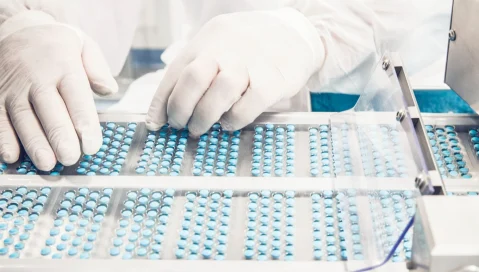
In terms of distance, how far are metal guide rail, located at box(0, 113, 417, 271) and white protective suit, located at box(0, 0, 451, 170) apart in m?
0.07

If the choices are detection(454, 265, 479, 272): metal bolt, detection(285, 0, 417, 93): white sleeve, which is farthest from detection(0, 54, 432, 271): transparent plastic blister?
detection(285, 0, 417, 93): white sleeve

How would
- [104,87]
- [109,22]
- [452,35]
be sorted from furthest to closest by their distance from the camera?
[109,22]
[104,87]
[452,35]

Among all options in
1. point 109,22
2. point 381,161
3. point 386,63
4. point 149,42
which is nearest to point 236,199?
point 381,161

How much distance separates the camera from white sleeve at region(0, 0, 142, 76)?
201cm

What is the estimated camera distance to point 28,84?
1361 mm

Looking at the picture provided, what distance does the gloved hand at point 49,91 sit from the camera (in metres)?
1.24

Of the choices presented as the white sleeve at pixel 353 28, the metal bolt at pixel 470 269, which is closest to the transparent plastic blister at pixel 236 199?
the metal bolt at pixel 470 269

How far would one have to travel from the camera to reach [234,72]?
4.25 ft

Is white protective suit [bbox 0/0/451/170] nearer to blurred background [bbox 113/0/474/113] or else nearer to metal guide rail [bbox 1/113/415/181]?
metal guide rail [bbox 1/113/415/181]

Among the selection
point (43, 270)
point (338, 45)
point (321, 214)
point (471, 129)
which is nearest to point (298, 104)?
point (338, 45)

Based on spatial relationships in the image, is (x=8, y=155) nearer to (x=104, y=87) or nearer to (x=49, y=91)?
(x=49, y=91)

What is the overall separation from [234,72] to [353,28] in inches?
22.7

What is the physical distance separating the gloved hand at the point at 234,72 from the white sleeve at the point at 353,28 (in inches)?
4.5

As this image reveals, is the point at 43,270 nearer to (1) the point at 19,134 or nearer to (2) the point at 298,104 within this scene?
(1) the point at 19,134
